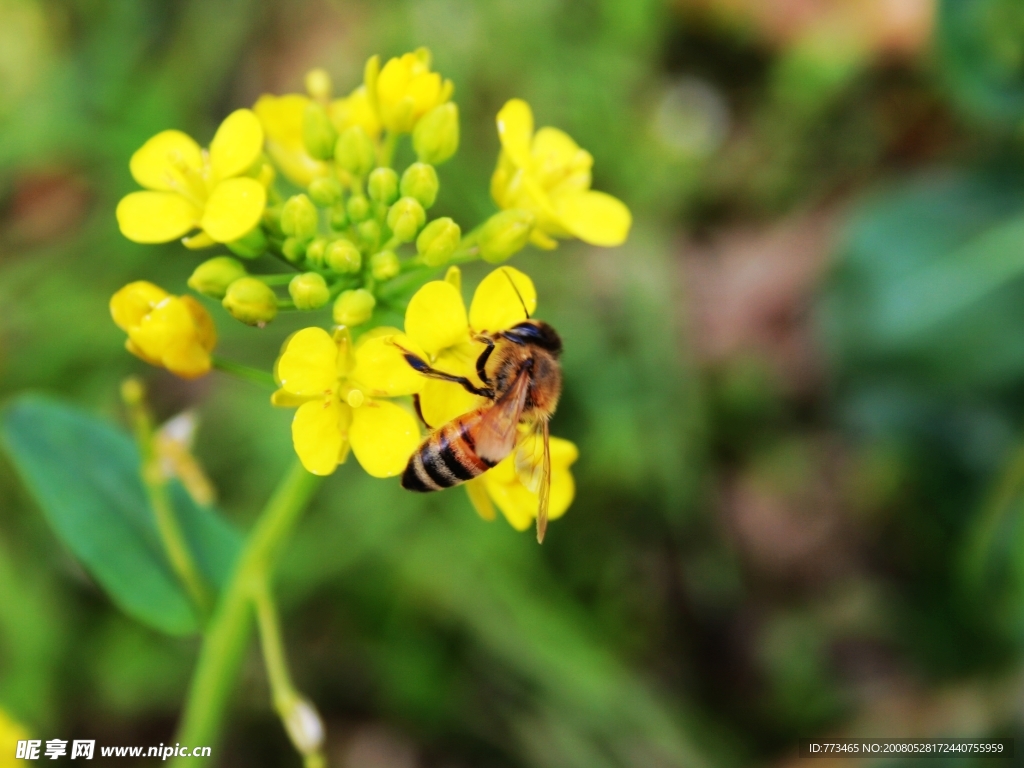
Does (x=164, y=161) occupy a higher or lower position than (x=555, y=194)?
higher

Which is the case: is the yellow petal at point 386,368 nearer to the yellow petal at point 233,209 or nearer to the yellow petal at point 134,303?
the yellow petal at point 233,209

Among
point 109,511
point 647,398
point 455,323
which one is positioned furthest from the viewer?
point 647,398

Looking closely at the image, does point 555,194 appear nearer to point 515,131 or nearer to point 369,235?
point 515,131

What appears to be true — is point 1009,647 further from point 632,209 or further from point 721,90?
point 721,90

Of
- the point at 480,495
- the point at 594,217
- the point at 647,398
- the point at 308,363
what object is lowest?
the point at 647,398

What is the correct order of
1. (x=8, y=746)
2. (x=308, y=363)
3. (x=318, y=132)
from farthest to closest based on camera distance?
1. (x=8, y=746)
2. (x=318, y=132)
3. (x=308, y=363)

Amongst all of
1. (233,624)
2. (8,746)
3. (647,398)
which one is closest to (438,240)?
(233,624)

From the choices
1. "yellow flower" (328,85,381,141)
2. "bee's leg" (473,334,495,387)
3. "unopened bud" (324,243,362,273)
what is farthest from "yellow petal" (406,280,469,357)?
"yellow flower" (328,85,381,141)
